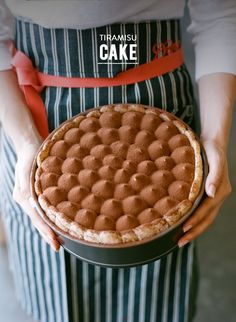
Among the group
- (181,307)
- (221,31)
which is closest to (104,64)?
(221,31)

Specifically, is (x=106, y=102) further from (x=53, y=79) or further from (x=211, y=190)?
(x=211, y=190)

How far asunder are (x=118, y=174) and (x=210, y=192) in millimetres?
152

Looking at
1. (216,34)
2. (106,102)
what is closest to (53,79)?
(106,102)

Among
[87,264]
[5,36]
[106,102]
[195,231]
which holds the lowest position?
[87,264]

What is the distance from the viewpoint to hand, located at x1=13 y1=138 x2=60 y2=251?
829 mm

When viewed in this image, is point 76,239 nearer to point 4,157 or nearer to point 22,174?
point 22,174

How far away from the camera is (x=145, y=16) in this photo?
0.94 metres

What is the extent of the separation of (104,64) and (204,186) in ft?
0.97

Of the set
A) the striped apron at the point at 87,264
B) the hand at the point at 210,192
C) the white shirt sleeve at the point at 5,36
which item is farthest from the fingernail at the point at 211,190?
the white shirt sleeve at the point at 5,36

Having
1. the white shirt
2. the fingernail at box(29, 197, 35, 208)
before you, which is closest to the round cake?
the fingernail at box(29, 197, 35, 208)

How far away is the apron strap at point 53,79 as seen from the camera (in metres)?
0.95

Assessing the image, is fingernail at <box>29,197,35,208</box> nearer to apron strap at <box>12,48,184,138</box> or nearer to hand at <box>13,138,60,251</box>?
hand at <box>13,138,60,251</box>

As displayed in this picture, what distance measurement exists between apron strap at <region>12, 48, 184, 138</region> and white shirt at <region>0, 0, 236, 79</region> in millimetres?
41

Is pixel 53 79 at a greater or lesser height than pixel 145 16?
lesser
